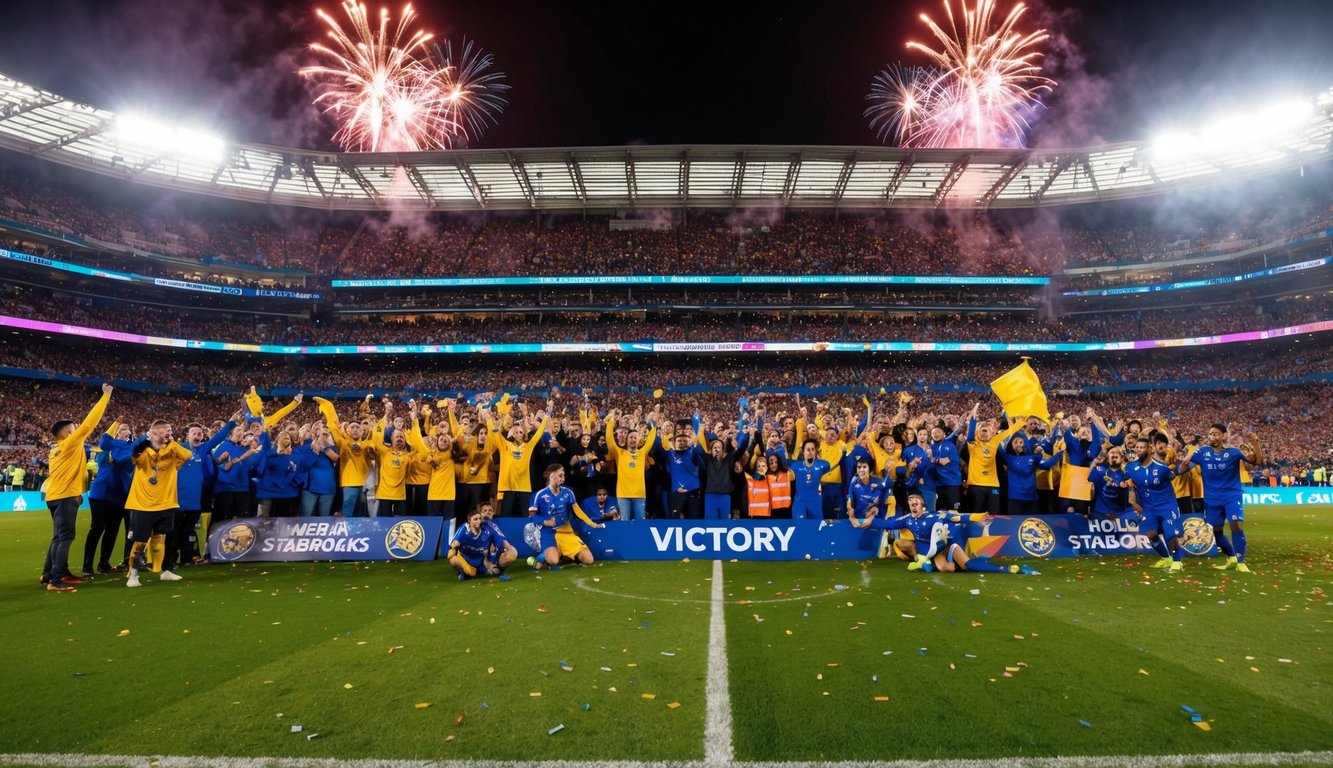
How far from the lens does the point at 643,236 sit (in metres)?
54.3

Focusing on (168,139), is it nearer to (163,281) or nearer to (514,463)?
(163,281)

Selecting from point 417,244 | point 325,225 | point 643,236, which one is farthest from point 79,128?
point 643,236

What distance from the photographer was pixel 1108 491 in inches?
471

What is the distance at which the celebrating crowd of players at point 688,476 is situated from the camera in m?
10.4

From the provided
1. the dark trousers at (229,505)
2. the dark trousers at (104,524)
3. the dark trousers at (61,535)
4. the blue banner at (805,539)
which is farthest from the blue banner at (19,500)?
the blue banner at (805,539)

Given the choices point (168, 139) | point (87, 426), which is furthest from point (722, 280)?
point (87, 426)

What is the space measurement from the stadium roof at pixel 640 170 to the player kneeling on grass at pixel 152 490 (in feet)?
121

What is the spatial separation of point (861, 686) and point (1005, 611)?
3358mm

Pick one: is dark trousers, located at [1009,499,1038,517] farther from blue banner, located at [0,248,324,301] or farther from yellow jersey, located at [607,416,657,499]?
blue banner, located at [0,248,324,301]

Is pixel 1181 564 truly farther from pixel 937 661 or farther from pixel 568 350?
pixel 568 350

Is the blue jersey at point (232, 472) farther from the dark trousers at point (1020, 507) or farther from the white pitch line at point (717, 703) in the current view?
the dark trousers at point (1020, 507)

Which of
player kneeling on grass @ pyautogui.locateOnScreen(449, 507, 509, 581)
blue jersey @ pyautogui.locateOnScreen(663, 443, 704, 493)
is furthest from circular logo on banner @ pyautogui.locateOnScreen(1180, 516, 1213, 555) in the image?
player kneeling on grass @ pyautogui.locateOnScreen(449, 507, 509, 581)

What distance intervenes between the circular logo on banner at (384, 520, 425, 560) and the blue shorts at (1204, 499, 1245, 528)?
42.5 feet

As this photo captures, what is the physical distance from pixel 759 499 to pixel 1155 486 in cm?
636
